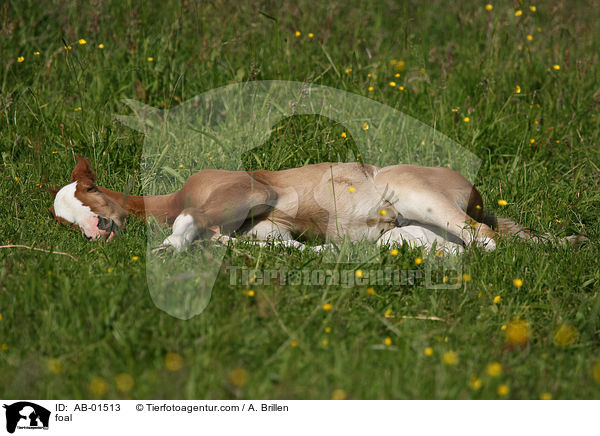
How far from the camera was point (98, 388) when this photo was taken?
2342 millimetres

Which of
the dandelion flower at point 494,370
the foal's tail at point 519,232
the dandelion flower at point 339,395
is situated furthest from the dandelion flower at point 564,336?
the dandelion flower at point 339,395

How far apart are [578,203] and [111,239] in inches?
122

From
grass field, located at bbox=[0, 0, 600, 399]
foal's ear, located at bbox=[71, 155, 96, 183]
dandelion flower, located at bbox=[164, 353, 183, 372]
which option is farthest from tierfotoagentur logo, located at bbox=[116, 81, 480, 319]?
dandelion flower, located at bbox=[164, 353, 183, 372]

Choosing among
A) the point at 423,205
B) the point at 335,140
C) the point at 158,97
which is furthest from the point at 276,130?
the point at 423,205

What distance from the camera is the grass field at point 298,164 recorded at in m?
2.49

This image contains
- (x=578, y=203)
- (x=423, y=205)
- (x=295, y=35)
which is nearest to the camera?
(x=423, y=205)

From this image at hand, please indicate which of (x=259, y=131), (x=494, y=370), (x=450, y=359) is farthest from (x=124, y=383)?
(x=259, y=131)

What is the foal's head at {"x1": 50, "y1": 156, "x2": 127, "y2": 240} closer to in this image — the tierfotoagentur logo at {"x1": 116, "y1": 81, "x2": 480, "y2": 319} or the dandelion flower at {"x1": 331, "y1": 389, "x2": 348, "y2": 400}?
the tierfotoagentur logo at {"x1": 116, "y1": 81, "x2": 480, "y2": 319}

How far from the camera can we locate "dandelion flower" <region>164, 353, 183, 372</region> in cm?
243

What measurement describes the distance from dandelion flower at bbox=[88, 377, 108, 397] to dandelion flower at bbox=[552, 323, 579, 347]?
73.8 inches

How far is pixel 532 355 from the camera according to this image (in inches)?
107

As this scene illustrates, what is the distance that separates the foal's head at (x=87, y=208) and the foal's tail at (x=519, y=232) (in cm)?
231

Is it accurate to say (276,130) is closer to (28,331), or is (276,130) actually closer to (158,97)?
(158,97)
